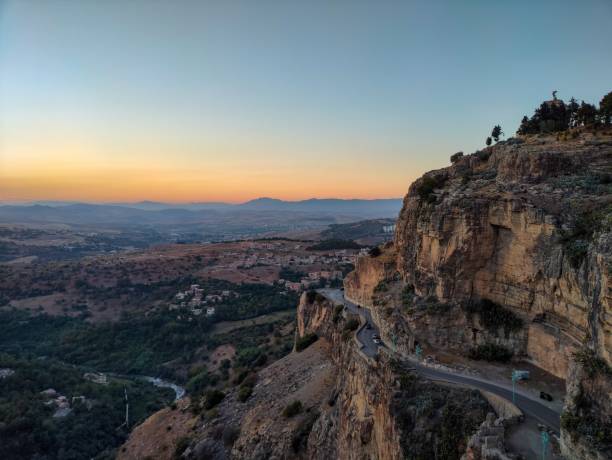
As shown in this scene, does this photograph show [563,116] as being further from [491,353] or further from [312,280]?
[312,280]

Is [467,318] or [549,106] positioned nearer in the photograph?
[467,318]

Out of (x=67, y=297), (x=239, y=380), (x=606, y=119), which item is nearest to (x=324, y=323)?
(x=239, y=380)

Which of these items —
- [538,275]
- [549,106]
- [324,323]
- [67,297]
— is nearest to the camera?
[538,275]

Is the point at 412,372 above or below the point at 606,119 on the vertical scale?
below

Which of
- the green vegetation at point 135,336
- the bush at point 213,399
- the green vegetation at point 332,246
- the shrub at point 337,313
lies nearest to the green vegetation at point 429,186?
the shrub at point 337,313

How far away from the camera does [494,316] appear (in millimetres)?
20625

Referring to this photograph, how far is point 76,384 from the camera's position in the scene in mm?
49219

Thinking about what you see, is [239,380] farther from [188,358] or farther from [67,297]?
[67,297]

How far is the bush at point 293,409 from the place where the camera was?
26469mm

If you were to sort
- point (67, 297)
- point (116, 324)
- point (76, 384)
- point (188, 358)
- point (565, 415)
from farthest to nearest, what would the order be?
point (67, 297) → point (116, 324) → point (188, 358) → point (76, 384) → point (565, 415)

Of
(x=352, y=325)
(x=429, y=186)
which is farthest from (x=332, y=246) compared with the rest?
(x=429, y=186)

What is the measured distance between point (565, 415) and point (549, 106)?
1182 inches

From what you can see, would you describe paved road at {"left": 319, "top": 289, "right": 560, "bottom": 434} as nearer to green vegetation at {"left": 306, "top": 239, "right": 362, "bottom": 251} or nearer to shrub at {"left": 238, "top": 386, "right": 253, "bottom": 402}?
shrub at {"left": 238, "top": 386, "right": 253, "bottom": 402}

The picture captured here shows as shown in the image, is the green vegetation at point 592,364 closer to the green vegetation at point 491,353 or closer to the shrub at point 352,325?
the green vegetation at point 491,353
